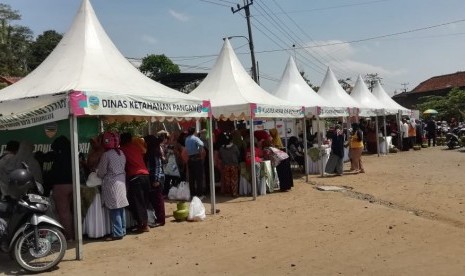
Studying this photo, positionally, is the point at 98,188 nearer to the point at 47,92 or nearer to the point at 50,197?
the point at 50,197

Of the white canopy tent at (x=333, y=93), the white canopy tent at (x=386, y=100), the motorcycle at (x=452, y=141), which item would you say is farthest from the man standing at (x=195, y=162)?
the motorcycle at (x=452, y=141)

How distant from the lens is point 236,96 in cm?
1162

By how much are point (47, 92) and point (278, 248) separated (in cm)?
389

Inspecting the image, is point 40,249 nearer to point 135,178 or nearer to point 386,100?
point 135,178

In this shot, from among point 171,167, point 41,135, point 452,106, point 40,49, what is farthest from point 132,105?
point 40,49

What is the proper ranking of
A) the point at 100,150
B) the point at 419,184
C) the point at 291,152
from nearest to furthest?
the point at 100,150, the point at 419,184, the point at 291,152

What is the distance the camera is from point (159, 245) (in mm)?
6914

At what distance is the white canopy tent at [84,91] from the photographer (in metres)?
6.34

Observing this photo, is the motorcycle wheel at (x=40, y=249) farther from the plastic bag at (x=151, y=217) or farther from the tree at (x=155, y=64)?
the tree at (x=155, y=64)

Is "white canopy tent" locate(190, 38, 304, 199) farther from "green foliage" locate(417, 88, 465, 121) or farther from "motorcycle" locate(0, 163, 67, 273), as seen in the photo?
"green foliage" locate(417, 88, 465, 121)

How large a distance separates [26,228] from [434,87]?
56.1 meters

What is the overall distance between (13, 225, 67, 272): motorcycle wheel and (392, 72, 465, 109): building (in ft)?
167

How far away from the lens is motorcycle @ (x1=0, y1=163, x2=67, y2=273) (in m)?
5.61

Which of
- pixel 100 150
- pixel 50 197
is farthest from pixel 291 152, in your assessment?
pixel 50 197
